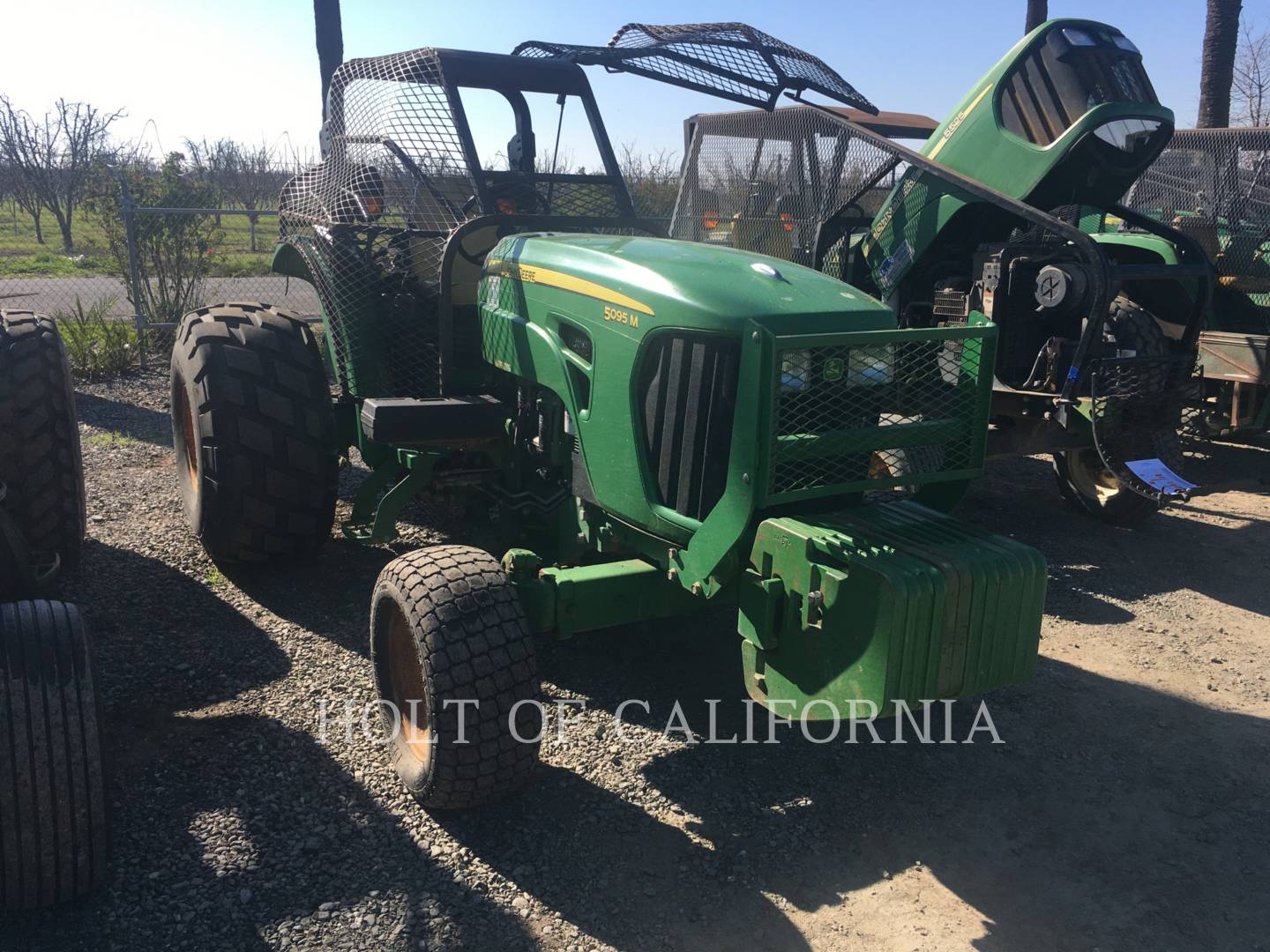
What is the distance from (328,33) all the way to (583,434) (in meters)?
10.8

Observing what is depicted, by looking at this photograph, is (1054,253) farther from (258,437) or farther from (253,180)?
(253,180)

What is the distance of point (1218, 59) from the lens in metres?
11.9

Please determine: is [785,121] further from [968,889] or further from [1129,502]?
[968,889]

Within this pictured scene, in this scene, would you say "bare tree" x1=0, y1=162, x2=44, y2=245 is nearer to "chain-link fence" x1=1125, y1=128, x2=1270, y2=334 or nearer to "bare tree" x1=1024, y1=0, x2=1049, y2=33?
"bare tree" x1=1024, y1=0, x2=1049, y2=33

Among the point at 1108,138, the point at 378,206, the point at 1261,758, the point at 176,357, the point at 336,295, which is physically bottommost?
the point at 1261,758

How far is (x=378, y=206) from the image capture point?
4555mm

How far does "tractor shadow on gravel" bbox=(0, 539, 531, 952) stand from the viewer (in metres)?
2.64

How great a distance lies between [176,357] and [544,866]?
131 inches

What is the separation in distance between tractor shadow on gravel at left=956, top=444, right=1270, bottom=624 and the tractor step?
297cm

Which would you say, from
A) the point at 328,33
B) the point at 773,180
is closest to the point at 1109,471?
the point at 773,180

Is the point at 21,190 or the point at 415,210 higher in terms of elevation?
the point at 21,190

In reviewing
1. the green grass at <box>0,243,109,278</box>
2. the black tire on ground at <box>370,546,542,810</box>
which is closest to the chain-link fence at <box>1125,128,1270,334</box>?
the black tire on ground at <box>370,546,542,810</box>

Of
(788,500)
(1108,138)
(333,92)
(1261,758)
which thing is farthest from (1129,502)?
(333,92)

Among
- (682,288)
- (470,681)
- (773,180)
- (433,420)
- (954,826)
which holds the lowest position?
(954,826)
